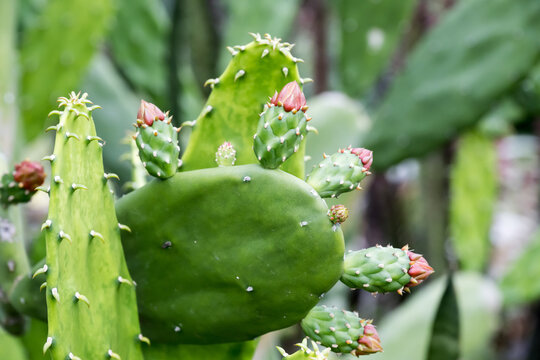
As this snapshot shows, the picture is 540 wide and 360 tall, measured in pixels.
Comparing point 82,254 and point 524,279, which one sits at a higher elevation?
point 524,279

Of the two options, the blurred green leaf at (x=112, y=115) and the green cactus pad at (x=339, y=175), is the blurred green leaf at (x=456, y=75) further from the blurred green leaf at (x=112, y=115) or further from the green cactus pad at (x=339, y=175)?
the green cactus pad at (x=339, y=175)

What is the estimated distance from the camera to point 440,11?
2568mm

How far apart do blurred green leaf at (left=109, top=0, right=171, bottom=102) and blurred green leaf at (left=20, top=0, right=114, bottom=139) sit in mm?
353

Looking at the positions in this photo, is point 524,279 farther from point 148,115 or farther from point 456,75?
point 148,115

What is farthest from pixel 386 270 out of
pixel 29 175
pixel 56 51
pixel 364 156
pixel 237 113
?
pixel 56 51

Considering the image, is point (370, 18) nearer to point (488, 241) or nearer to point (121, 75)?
point (488, 241)

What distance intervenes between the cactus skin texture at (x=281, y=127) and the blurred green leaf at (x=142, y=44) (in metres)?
1.41

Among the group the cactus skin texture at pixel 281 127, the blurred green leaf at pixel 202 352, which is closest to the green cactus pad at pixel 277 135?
the cactus skin texture at pixel 281 127

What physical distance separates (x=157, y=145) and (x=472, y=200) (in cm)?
149

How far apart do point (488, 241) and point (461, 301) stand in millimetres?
321

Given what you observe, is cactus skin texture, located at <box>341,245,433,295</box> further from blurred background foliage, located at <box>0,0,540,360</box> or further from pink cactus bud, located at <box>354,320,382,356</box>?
blurred background foliage, located at <box>0,0,540,360</box>

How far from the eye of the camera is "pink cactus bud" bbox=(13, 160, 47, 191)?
0.73 m

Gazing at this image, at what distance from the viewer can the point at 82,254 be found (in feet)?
1.90

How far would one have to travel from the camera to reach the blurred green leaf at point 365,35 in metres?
1.76
